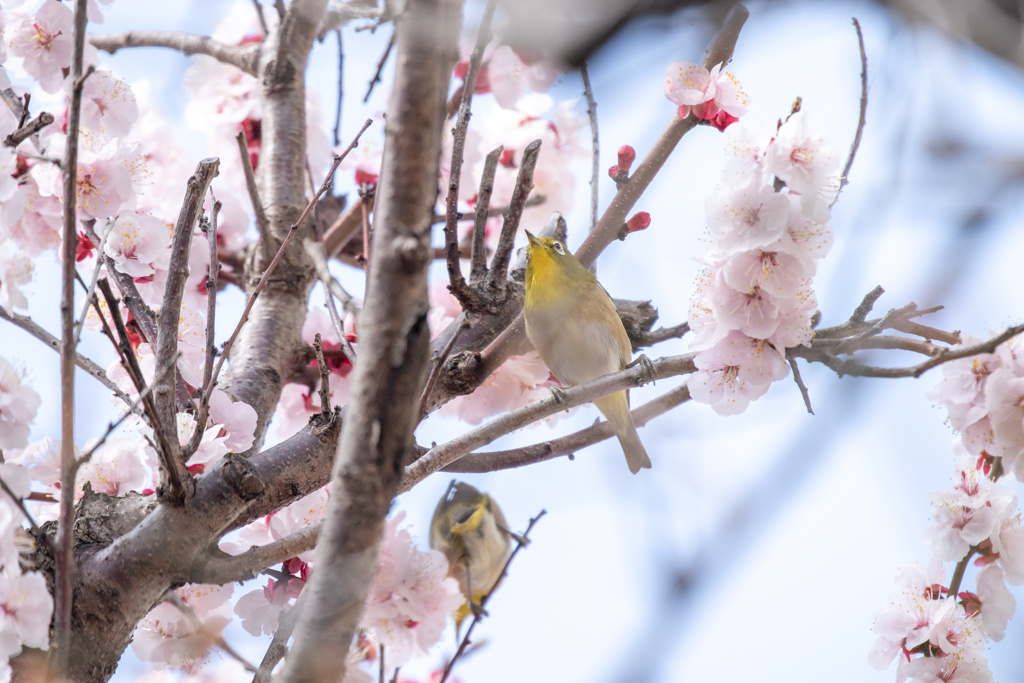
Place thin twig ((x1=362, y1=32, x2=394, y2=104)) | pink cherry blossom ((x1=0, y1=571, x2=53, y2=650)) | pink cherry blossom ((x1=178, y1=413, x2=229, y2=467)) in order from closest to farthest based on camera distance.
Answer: pink cherry blossom ((x1=0, y1=571, x2=53, y2=650)), pink cherry blossom ((x1=178, y1=413, x2=229, y2=467)), thin twig ((x1=362, y1=32, x2=394, y2=104))

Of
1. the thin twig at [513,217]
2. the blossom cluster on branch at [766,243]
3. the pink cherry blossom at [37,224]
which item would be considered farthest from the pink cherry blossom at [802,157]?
the pink cherry blossom at [37,224]

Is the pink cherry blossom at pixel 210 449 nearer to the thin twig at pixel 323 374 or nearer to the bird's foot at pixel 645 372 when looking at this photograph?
the thin twig at pixel 323 374

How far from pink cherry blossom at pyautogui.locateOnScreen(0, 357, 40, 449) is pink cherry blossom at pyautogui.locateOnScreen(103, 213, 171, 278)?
40 centimetres

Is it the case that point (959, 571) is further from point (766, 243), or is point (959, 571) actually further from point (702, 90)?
point (702, 90)

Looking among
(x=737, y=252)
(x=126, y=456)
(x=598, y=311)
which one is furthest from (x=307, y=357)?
(x=737, y=252)

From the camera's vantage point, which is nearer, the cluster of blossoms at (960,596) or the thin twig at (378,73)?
the cluster of blossoms at (960,596)

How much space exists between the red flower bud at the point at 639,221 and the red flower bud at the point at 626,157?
0.12m

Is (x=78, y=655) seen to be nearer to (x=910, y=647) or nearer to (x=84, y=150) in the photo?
(x=84, y=150)

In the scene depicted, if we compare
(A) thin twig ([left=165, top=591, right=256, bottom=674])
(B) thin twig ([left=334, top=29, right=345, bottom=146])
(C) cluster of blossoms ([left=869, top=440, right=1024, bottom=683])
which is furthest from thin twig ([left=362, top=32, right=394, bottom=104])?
(C) cluster of blossoms ([left=869, top=440, right=1024, bottom=683])

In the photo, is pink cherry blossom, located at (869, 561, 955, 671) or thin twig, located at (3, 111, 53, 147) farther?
pink cherry blossom, located at (869, 561, 955, 671)

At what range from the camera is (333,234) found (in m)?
3.16

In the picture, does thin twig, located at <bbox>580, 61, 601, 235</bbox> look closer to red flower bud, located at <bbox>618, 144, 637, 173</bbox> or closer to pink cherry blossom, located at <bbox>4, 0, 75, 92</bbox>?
red flower bud, located at <bbox>618, 144, 637, 173</bbox>

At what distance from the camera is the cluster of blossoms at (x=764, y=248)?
6.16ft

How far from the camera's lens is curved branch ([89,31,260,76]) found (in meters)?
3.14
